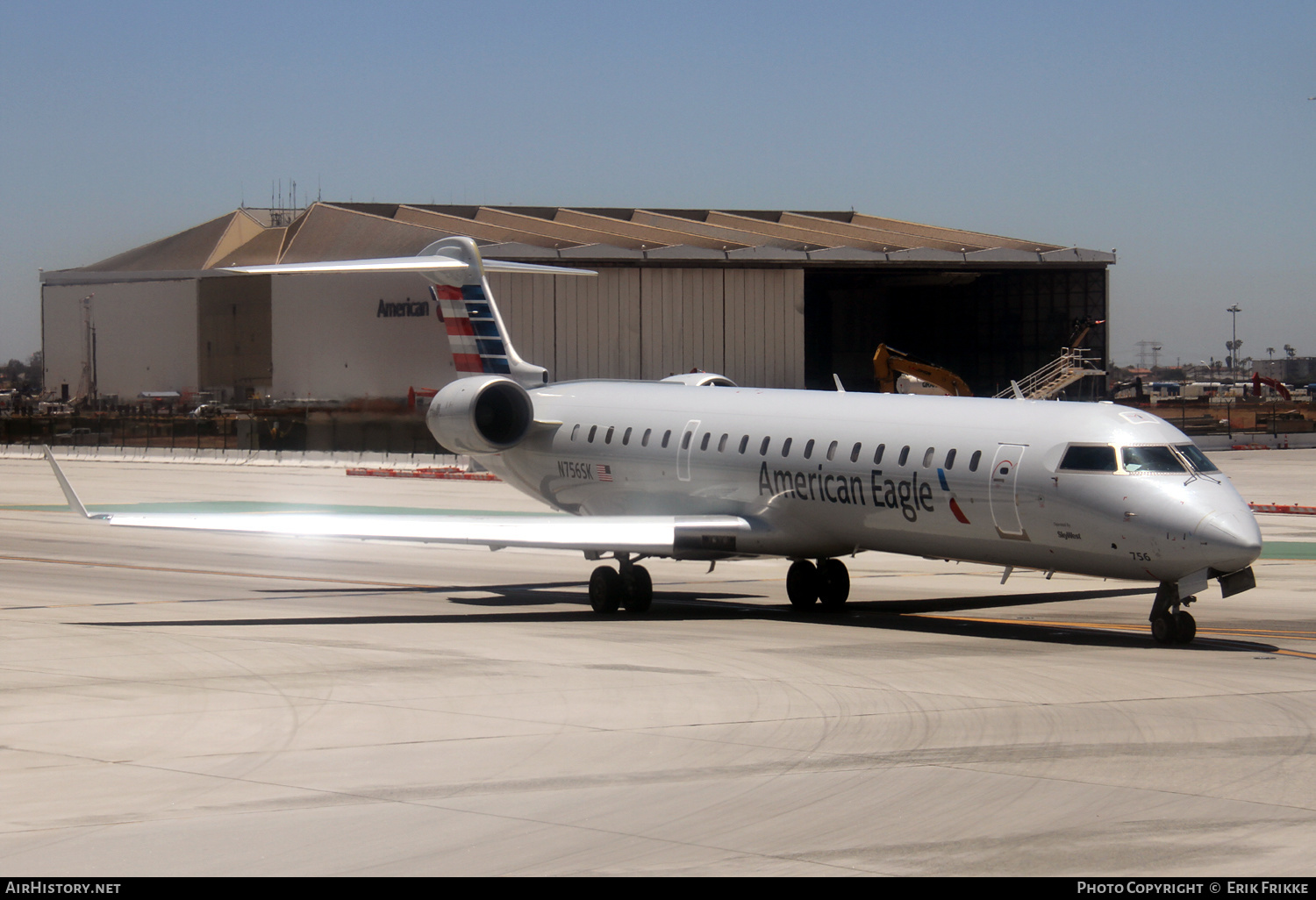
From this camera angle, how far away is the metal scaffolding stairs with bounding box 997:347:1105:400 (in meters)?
67.7

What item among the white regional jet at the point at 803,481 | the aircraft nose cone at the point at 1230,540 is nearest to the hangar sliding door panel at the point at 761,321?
the white regional jet at the point at 803,481

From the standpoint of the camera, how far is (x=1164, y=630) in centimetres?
1778

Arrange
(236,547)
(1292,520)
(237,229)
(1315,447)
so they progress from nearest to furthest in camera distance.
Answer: (236,547) → (1292,520) → (1315,447) → (237,229)

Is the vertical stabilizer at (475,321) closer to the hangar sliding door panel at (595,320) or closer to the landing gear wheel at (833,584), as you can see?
the landing gear wheel at (833,584)

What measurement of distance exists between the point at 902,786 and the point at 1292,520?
97.7ft

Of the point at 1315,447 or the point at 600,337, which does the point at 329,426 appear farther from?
the point at 1315,447

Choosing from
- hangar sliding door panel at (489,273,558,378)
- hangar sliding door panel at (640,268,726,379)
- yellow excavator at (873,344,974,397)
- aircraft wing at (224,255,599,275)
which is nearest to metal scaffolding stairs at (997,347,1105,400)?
yellow excavator at (873,344,974,397)

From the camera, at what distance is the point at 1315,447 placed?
70562mm

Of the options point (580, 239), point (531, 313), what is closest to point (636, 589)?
point (531, 313)

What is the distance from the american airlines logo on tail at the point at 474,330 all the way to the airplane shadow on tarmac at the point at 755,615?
Result: 3.98m

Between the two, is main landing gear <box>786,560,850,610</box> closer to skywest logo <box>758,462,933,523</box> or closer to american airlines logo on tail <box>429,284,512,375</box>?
skywest logo <box>758,462,933,523</box>

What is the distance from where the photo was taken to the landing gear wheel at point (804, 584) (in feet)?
73.2
